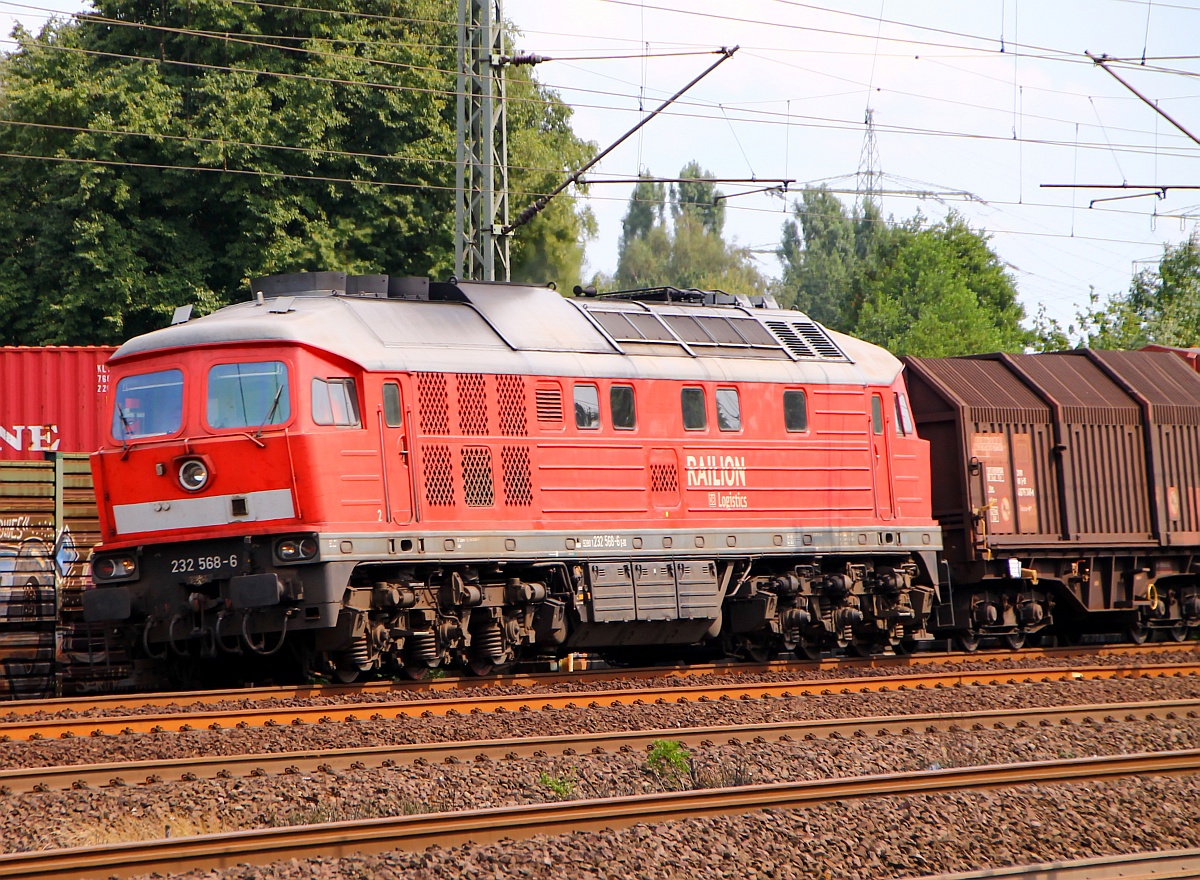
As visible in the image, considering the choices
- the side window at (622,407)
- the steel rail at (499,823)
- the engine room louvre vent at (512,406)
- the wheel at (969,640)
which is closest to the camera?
the steel rail at (499,823)

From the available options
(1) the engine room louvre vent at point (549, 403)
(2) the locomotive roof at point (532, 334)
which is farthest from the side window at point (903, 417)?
(1) the engine room louvre vent at point (549, 403)

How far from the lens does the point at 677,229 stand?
110938 millimetres

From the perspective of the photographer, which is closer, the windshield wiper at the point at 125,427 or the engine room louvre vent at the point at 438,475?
the windshield wiper at the point at 125,427

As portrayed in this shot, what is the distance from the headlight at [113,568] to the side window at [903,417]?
10441 millimetres

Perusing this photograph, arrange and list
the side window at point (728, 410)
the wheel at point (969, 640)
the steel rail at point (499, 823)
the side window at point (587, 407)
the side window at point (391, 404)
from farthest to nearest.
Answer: the wheel at point (969, 640) → the side window at point (728, 410) → the side window at point (587, 407) → the side window at point (391, 404) → the steel rail at point (499, 823)

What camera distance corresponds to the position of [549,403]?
650 inches

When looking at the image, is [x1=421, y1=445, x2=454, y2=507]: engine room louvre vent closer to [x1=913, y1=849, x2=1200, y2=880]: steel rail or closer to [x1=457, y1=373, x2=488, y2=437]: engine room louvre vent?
[x1=457, y1=373, x2=488, y2=437]: engine room louvre vent

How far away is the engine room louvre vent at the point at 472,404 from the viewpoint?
1586 centimetres

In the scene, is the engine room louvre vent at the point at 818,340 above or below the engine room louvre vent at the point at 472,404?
above

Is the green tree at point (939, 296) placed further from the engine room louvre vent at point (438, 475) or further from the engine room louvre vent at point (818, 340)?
the engine room louvre vent at point (438, 475)

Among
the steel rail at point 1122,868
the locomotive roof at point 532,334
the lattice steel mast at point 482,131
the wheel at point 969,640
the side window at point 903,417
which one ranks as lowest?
the steel rail at point 1122,868

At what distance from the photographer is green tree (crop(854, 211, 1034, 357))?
62.9 metres

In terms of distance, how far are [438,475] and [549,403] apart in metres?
1.68

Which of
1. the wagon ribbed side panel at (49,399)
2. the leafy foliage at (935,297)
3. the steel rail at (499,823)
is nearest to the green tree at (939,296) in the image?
the leafy foliage at (935,297)
